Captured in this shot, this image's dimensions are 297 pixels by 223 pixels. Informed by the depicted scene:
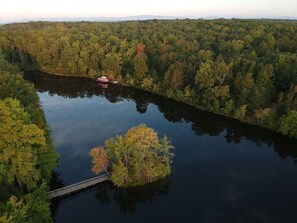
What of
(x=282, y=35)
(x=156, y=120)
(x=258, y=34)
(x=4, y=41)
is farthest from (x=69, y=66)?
(x=282, y=35)

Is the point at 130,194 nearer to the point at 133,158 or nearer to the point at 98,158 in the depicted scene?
the point at 133,158

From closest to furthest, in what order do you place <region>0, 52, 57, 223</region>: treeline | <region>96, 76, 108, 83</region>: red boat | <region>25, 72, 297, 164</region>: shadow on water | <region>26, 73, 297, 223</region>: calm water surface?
<region>0, 52, 57, 223</region>: treeline, <region>26, 73, 297, 223</region>: calm water surface, <region>25, 72, 297, 164</region>: shadow on water, <region>96, 76, 108, 83</region>: red boat

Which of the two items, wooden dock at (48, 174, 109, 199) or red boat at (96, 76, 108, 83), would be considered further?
red boat at (96, 76, 108, 83)

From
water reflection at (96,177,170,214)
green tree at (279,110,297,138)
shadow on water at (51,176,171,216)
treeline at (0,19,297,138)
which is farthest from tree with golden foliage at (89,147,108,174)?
green tree at (279,110,297,138)

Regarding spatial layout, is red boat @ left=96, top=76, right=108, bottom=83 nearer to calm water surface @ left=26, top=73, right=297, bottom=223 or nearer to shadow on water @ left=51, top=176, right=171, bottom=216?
calm water surface @ left=26, top=73, right=297, bottom=223

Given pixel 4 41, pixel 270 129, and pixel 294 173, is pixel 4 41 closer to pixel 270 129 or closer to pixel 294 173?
pixel 270 129

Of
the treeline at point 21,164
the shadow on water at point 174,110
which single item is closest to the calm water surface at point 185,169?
the shadow on water at point 174,110

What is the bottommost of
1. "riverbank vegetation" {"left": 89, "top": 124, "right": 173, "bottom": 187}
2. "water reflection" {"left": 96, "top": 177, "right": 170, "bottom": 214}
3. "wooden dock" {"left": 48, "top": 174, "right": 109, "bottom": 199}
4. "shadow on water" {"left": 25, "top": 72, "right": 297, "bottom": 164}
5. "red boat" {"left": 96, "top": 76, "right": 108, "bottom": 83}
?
"shadow on water" {"left": 25, "top": 72, "right": 297, "bottom": 164}
